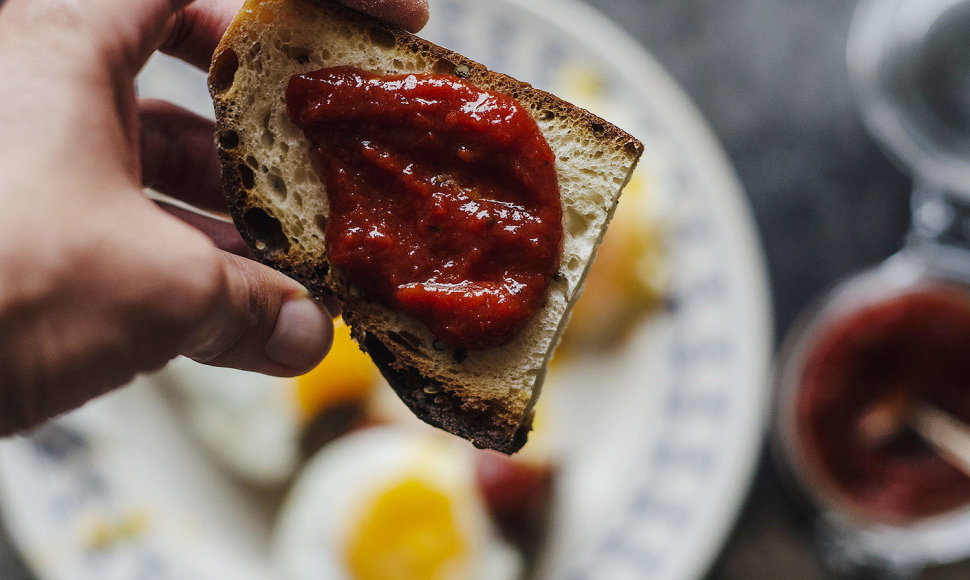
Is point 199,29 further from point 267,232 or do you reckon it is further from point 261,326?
point 261,326

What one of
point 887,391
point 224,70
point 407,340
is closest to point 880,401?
point 887,391

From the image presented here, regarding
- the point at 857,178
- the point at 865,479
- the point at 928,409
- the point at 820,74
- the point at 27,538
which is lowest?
the point at 27,538

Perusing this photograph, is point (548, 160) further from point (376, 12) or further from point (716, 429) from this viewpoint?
point (716, 429)

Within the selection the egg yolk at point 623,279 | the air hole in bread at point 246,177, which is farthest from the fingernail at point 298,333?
the egg yolk at point 623,279

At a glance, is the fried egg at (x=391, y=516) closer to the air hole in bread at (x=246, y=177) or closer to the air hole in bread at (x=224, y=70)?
the air hole in bread at (x=246, y=177)

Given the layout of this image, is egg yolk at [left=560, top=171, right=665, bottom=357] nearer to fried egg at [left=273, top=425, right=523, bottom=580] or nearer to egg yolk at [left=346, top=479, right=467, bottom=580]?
fried egg at [left=273, top=425, right=523, bottom=580]

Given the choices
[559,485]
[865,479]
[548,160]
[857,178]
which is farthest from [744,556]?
[548,160]
